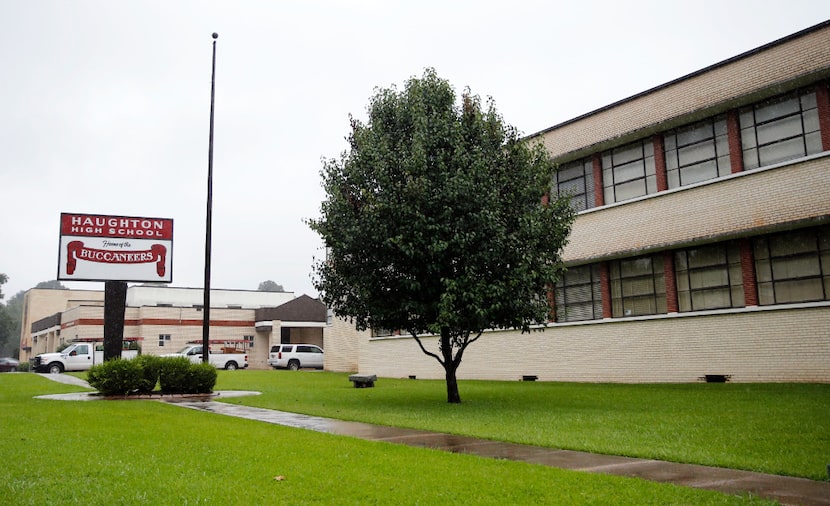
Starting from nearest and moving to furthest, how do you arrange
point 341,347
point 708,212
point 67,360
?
point 708,212
point 341,347
point 67,360

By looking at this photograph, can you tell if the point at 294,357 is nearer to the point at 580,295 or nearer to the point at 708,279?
the point at 580,295

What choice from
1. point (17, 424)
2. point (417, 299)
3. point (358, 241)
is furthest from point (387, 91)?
point (17, 424)

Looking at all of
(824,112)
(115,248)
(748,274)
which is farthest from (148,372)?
(824,112)

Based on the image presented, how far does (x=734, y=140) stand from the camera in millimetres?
20781

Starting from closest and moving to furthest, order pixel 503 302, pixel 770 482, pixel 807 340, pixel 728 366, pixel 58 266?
pixel 770 482 → pixel 503 302 → pixel 807 340 → pixel 728 366 → pixel 58 266

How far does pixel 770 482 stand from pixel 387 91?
12.5 meters

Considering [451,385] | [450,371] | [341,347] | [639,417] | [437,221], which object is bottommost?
[639,417]

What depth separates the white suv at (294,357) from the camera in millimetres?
49125

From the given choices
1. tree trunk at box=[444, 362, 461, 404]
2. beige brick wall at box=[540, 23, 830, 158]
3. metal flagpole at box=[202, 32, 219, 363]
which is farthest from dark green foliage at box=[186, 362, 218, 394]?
beige brick wall at box=[540, 23, 830, 158]

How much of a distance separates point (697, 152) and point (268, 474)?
18631mm

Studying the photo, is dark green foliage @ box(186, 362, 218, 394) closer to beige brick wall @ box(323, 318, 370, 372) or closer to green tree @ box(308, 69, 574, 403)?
green tree @ box(308, 69, 574, 403)

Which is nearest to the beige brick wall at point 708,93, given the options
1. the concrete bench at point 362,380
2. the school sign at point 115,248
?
the concrete bench at point 362,380

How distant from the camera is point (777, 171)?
19.5m

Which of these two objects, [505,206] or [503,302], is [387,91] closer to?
[505,206]
